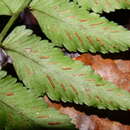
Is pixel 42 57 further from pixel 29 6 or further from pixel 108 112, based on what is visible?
pixel 108 112

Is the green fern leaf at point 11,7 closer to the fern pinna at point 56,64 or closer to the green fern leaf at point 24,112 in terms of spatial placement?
the fern pinna at point 56,64

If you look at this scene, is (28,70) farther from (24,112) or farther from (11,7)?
(11,7)

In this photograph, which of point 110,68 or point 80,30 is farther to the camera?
point 110,68

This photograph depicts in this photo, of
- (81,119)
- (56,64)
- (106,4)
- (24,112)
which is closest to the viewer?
(24,112)

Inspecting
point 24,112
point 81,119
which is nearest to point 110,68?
point 81,119

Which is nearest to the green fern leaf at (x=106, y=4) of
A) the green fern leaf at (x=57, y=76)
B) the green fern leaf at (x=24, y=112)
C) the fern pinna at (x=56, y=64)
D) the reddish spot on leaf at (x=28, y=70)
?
the fern pinna at (x=56, y=64)

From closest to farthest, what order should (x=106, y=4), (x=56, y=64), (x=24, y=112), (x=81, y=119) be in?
(x=24, y=112) → (x=56, y=64) → (x=106, y=4) → (x=81, y=119)

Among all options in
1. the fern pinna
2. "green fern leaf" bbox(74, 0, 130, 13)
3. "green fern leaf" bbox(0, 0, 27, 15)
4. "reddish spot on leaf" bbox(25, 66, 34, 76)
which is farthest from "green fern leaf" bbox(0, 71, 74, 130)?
"green fern leaf" bbox(74, 0, 130, 13)

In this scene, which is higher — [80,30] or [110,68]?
[80,30]
